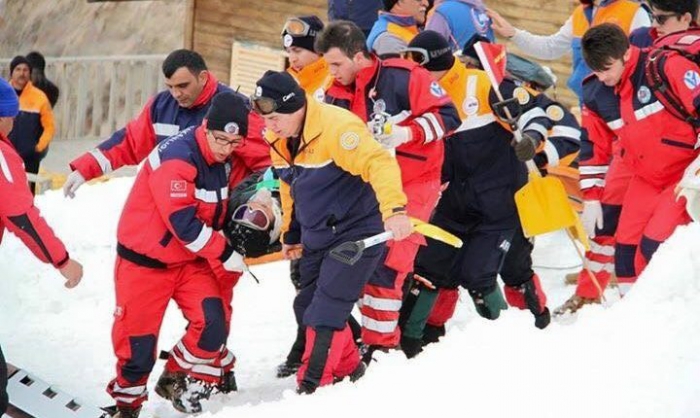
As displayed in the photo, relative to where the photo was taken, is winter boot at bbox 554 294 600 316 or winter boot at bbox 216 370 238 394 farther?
winter boot at bbox 554 294 600 316

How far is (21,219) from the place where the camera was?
6.96 metres

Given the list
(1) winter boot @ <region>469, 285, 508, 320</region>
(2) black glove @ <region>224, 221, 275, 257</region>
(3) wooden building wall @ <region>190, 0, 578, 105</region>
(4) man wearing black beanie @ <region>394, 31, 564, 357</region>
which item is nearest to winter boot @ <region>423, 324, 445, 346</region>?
(4) man wearing black beanie @ <region>394, 31, 564, 357</region>

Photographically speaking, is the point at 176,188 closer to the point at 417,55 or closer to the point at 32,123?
the point at 417,55

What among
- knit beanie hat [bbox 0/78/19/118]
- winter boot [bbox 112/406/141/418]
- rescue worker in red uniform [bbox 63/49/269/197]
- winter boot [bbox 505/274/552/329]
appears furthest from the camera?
winter boot [bbox 505/274/552/329]

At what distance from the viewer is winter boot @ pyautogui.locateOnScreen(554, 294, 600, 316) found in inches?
376

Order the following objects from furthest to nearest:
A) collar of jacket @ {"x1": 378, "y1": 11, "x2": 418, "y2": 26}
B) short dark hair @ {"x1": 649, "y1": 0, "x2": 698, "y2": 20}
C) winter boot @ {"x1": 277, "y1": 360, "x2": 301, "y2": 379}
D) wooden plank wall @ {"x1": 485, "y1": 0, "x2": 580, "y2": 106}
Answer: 1. wooden plank wall @ {"x1": 485, "y1": 0, "x2": 580, "y2": 106}
2. collar of jacket @ {"x1": 378, "y1": 11, "x2": 418, "y2": 26}
3. winter boot @ {"x1": 277, "y1": 360, "x2": 301, "y2": 379}
4. short dark hair @ {"x1": 649, "y1": 0, "x2": 698, "y2": 20}

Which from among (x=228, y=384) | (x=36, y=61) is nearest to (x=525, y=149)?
(x=228, y=384)

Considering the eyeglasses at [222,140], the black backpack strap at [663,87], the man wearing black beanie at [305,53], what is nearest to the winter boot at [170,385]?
the eyeglasses at [222,140]

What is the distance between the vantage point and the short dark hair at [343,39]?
7637 millimetres

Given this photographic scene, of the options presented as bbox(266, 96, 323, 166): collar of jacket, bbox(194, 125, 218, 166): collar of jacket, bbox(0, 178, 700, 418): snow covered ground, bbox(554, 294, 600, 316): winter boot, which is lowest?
bbox(554, 294, 600, 316): winter boot

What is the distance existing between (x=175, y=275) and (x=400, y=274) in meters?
1.26

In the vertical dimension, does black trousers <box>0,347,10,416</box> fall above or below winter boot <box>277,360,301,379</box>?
above

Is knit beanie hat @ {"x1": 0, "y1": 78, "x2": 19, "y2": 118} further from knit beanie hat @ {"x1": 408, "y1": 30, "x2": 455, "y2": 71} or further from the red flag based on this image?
the red flag

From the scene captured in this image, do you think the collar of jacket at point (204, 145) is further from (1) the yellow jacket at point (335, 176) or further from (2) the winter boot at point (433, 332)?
(2) the winter boot at point (433, 332)
